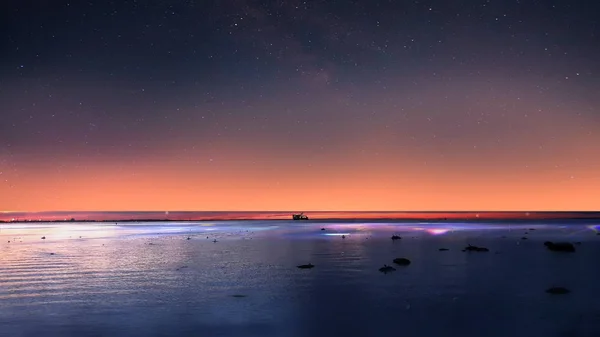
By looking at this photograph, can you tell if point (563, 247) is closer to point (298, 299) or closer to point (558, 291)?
point (558, 291)

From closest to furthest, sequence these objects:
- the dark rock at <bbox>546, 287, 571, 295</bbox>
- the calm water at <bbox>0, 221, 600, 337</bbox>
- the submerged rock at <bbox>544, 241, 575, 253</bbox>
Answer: the calm water at <bbox>0, 221, 600, 337</bbox>, the dark rock at <bbox>546, 287, 571, 295</bbox>, the submerged rock at <bbox>544, 241, 575, 253</bbox>

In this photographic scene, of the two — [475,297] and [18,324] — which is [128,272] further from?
[475,297]

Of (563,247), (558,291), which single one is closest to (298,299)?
(558,291)

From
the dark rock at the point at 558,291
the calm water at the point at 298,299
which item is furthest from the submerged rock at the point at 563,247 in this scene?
the dark rock at the point at 558,291

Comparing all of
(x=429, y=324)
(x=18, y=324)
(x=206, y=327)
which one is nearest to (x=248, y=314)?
(x=206, y=327)

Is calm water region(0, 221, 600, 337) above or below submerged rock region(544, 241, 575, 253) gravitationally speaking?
below

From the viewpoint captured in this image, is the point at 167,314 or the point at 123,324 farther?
the point at 167,314

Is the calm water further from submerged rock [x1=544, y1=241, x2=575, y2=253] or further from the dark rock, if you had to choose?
submerged rock [x1=544, y1=241, x2=575, y2=253]

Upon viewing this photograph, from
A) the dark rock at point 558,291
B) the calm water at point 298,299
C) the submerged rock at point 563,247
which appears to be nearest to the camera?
the calm water at point 298,299

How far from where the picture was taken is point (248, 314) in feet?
67.5

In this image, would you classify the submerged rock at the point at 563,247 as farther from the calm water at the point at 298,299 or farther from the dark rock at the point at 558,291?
the dark rock at the point at 558,291

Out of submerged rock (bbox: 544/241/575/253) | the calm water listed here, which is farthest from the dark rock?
submerged rock (bbox: 544/241/575/253)

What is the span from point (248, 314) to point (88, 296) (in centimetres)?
911

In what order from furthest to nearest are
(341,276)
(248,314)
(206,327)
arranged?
(341,276) < (248,314) < (206,327)
